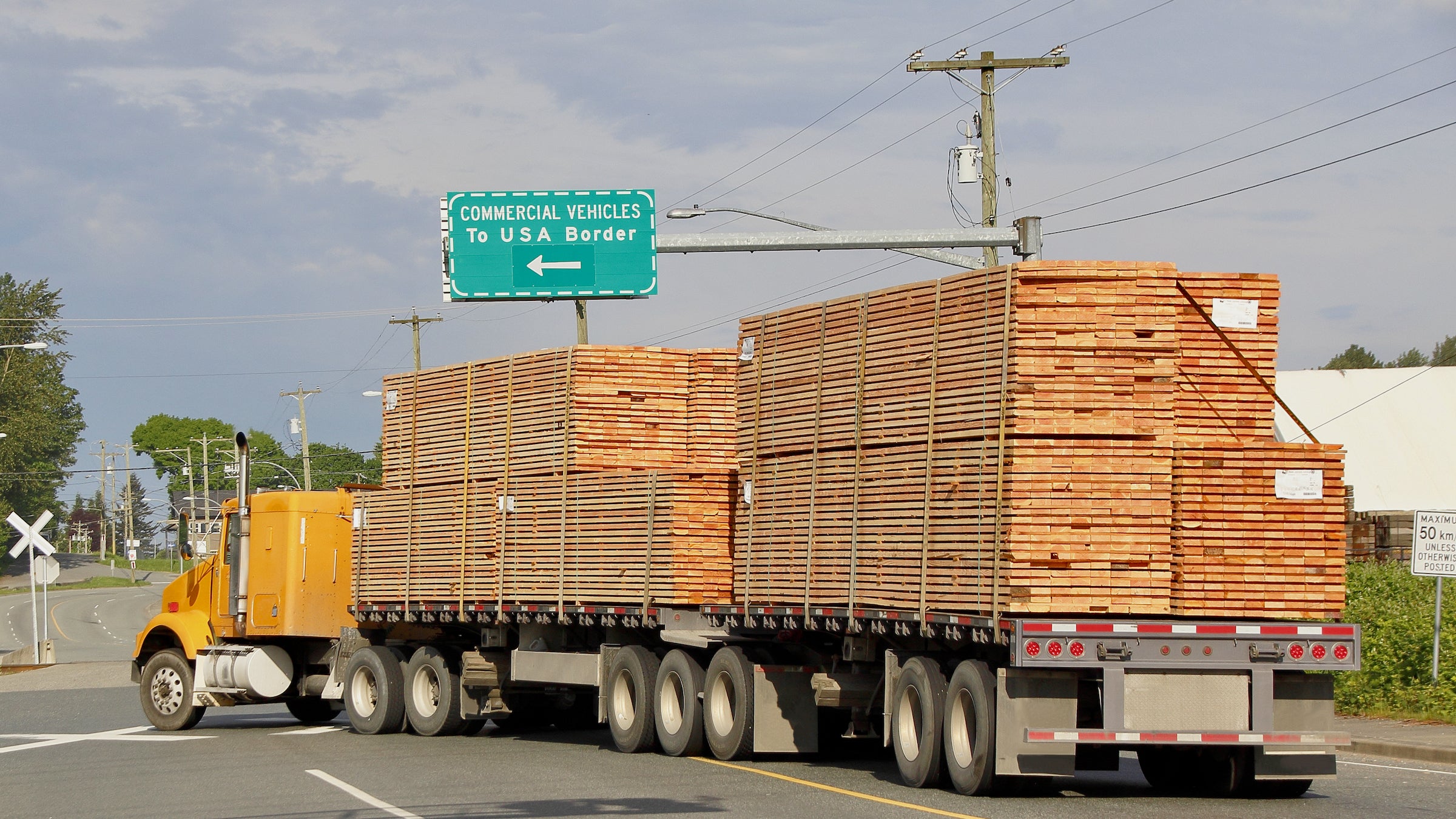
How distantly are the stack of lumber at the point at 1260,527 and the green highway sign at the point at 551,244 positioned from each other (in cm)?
1346

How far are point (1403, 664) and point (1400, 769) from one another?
508 centimetres

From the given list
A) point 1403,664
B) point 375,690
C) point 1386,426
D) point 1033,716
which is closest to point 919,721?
point 1033,716

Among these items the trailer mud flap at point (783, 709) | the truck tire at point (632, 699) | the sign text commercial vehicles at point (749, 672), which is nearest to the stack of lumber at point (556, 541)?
the sign text commercial vehicles at point (749, 672)

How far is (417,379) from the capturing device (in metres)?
19.5

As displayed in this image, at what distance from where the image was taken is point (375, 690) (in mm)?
20109

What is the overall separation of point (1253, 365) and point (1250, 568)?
5.12 feet

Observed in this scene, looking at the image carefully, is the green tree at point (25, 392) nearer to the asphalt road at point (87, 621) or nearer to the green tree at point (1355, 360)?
the asphalt road at point (87, 621)

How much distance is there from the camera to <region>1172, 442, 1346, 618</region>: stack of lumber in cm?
1166

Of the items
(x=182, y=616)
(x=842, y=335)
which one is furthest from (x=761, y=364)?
(x=182, y=616)

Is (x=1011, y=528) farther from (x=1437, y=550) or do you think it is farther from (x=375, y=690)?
(x=375, y=690)

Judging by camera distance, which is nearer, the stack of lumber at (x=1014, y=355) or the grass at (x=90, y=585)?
the stack of lumber at (x=1014, y=355)

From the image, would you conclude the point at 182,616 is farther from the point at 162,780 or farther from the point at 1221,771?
the point at 1221,771

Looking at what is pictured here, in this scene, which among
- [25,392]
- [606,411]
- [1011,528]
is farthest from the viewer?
[25,392]

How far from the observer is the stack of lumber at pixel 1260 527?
1166 cm
